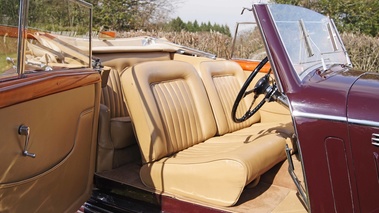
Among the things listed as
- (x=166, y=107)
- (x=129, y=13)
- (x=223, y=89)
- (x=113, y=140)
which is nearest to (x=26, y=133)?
(x=113, y=140)

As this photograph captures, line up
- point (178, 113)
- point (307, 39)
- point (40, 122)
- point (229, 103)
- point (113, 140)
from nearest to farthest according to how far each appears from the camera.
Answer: point (40, 122) → point (307, 39) → point (113, 140) → point (178, 113) → point (229, 103)

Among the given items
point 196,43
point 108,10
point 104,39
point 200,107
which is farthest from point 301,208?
point 108,10

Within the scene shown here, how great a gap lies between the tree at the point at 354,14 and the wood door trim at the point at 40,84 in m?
9.29

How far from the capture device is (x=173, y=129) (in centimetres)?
256

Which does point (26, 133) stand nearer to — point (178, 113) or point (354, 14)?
point (178, 113)

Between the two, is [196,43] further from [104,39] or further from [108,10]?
[104,39]

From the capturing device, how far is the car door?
1593 mm

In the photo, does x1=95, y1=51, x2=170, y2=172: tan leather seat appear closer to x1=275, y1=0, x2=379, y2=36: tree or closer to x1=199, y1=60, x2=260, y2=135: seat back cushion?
x1=199, y1=60, x2=260, y2=135: seat back cushion

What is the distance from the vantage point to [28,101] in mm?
1634

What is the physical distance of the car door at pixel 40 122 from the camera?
1.59m

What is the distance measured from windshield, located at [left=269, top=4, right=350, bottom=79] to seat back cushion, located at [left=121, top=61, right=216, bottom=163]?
2.90 ft

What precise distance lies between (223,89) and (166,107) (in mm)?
857

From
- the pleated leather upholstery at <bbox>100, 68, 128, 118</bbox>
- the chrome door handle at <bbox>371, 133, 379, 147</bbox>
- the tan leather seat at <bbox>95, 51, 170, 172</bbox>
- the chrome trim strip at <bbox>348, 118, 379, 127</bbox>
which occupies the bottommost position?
the tan leather seat at <bbox>95, 51, 170, 172</bbox>

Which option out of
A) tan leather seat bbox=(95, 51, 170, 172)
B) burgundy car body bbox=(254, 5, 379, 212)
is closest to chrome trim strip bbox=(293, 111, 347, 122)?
burgundy car body bbox=(254, 5, 379, 212)
